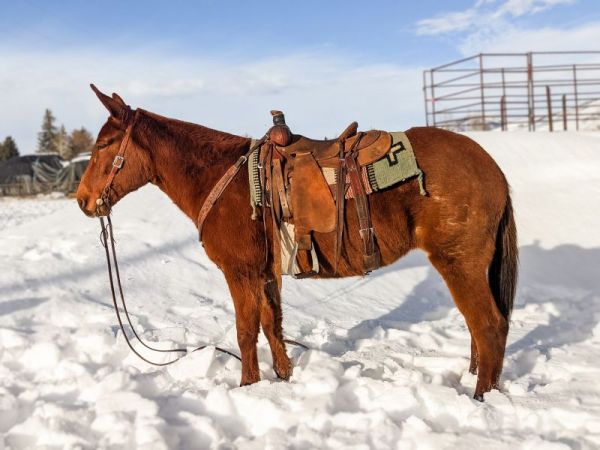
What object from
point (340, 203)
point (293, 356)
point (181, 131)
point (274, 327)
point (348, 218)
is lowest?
point (293, 356)

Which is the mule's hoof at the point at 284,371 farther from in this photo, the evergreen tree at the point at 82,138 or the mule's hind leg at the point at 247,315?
the evergreen tree at the point at 82,138

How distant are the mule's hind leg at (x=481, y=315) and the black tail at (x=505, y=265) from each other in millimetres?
222

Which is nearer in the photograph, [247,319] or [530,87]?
[247,319]

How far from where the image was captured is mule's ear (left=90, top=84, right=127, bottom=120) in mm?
3299

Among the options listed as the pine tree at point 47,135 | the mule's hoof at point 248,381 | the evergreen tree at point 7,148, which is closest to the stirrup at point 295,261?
the mule's hoof at point 248,381

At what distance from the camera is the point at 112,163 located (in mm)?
3395

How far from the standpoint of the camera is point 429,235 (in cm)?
312

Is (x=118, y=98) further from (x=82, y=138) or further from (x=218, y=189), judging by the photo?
(x=82, y=138)

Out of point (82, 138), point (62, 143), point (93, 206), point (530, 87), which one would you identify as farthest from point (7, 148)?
point (93, 206)

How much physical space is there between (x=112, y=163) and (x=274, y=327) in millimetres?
1643

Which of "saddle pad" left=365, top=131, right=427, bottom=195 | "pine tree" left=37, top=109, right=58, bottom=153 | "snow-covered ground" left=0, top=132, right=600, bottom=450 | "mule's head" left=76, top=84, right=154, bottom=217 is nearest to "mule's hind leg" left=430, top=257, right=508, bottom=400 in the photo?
"snow-covered ground" left=0, top=132, right=600, bottom=450

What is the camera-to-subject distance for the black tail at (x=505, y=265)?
3277mm

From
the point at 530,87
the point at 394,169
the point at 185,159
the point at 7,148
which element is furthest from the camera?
the point at 7,148

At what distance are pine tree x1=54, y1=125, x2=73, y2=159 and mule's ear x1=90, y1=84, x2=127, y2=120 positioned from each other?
203 ft
